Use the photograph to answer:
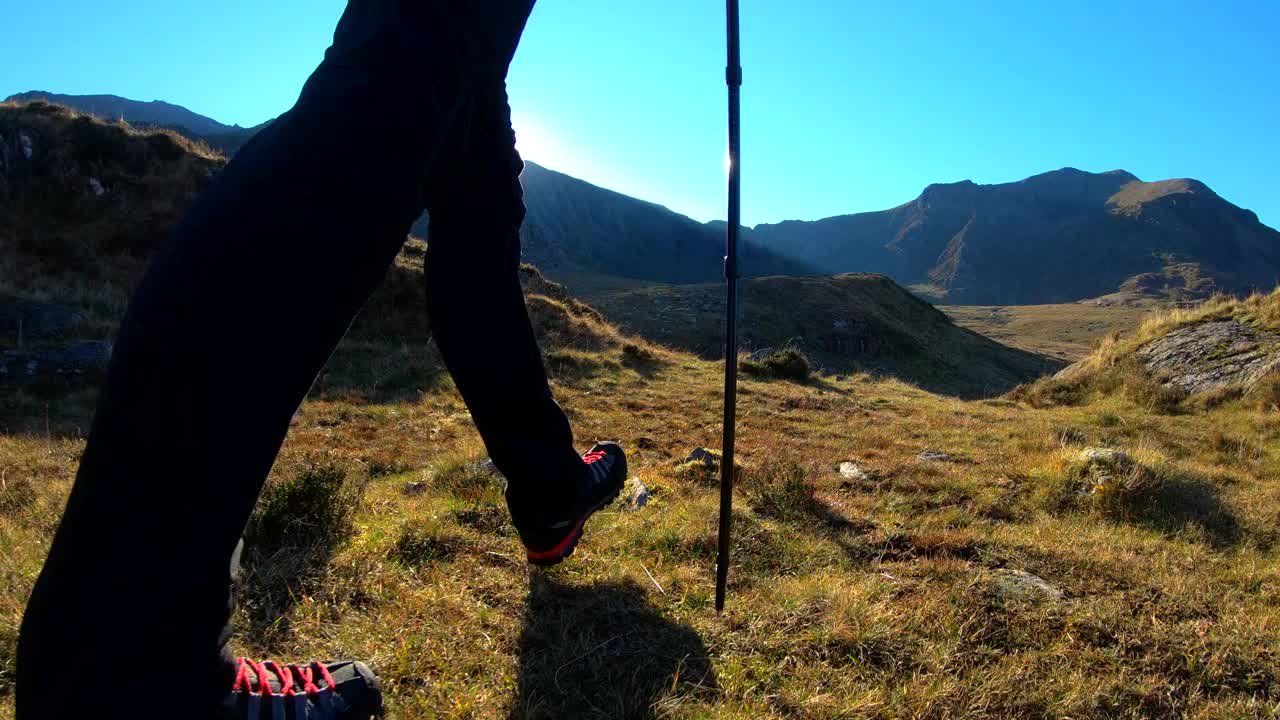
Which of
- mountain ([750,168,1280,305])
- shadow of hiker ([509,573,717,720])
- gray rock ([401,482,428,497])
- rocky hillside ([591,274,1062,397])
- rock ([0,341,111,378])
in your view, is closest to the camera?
shadow of hiker ([509,573,717,720])

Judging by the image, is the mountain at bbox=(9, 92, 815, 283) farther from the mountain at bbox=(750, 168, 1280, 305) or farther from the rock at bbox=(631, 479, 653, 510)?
the rock at bbox=(631, 479, 653, 510)

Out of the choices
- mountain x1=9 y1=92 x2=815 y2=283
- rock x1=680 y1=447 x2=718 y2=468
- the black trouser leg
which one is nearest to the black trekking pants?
the black trouser leg

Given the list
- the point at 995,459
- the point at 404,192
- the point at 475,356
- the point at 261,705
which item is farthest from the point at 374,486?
the point at 995,459

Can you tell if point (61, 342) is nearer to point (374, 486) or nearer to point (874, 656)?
point (374, 486)

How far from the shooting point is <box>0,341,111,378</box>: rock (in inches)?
270

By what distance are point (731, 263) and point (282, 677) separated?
4.31 ft

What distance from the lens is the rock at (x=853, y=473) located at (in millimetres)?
3491

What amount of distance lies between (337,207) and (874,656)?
5.06 feet

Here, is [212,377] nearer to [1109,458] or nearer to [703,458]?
[703,458]

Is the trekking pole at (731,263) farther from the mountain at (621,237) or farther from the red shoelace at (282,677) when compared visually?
the mountain at (621,237)

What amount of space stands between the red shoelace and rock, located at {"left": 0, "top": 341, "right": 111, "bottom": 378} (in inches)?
300

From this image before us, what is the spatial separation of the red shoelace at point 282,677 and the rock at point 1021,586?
1.79 m

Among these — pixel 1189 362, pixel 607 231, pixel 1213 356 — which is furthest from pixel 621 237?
pixel 1213 356

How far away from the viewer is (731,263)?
5.75 ft
